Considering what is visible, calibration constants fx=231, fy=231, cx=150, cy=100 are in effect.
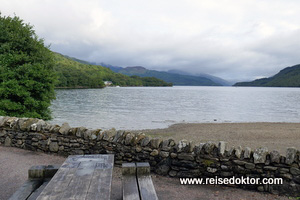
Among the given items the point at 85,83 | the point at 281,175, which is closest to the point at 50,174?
the point at 281,175

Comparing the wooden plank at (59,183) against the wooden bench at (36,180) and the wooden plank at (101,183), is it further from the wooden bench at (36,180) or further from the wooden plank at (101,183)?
the wooden bench at (36,180)

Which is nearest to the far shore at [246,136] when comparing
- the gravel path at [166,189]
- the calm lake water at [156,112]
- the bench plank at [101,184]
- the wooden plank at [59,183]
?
the calm lake water at [156,112]

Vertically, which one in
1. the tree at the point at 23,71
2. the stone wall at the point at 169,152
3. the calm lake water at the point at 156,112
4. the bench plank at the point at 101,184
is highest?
the tree at the point at 23,71

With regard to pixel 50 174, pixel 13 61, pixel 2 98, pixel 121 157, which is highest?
pixel 13 61

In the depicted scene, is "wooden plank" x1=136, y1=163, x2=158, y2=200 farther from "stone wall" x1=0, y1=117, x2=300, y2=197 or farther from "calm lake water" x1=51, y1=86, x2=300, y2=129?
"calm lake water" x1=51, y1=86, x2=300, y2=129

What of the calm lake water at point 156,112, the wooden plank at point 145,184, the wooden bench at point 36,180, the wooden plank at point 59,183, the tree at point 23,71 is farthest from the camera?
the calm lake water at point 156,112

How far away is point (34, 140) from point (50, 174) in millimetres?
4692

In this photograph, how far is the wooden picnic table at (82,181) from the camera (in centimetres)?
303

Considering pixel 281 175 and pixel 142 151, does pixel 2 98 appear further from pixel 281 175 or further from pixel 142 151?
pixel 281 175

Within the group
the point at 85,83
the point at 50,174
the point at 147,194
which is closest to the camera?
the point at 147,194

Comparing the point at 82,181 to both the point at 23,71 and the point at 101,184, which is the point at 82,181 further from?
the point at 23,71

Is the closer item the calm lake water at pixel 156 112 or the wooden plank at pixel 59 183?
the wooden plank at pixel 59 183

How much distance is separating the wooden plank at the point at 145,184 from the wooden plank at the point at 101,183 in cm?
67

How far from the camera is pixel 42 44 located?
16953mm
